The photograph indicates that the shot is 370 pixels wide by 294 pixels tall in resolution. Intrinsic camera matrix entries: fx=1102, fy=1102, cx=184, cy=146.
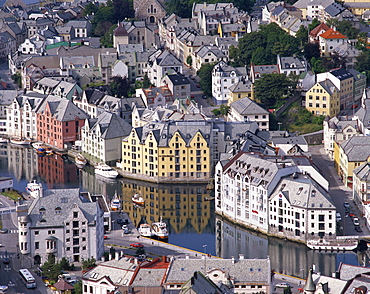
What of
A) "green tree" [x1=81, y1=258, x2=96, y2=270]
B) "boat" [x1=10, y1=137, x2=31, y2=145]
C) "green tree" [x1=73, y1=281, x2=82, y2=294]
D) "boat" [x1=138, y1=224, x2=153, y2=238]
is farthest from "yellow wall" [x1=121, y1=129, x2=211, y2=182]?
"green tree" [x1=73, y1=281, x2=82, y2=294]

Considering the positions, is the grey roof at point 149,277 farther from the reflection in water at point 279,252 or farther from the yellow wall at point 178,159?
the yellow wall at point 178,159

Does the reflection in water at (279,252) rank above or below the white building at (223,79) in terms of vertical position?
below

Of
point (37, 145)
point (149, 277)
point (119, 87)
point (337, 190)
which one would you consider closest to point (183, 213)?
point (337, 190)

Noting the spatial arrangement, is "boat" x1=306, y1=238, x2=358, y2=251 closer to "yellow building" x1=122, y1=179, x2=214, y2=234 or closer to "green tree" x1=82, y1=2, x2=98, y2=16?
"yellow building" x1=122, y1=179, x2=214, y2=234

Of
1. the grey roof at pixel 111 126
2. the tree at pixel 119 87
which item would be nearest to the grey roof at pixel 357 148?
the grey roof at pixel 111 126

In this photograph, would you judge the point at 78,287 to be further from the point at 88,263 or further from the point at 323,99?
the point at 323,99

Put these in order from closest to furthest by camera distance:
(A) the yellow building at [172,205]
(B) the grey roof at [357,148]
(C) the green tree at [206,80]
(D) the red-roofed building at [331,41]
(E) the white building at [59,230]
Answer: (E) the white building at [59,230], (A) the yellow building at [172,205], (B) the grey roof at [357,148], (C) the green tree at [206,80], (D) the red-roofed building at [331,41]
